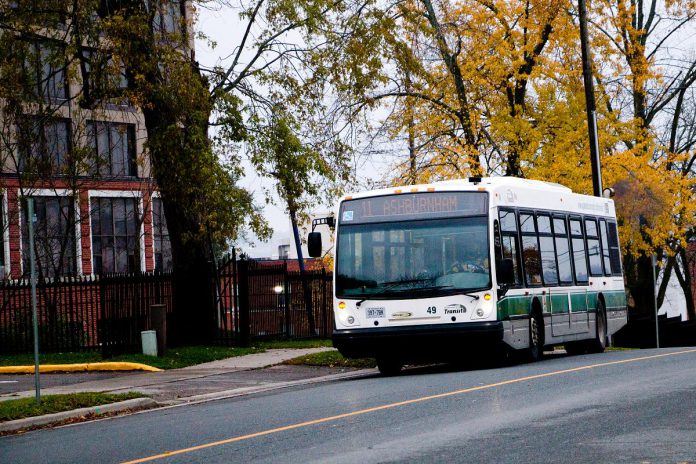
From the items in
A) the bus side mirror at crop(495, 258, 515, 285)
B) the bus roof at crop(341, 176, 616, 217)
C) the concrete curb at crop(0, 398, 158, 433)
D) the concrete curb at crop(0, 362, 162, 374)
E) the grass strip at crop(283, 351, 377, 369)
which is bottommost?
the concrete curb at crop(0, 398, 158, 433)

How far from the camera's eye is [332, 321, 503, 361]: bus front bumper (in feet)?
61.3

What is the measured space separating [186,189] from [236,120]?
2008 mm

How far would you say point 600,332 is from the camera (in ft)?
83.5

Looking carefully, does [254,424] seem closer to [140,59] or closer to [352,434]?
[352,434]

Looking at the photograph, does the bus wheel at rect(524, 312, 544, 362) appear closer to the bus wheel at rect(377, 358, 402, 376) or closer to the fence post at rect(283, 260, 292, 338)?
the bus wheel at rect(377, 358, 402, 376)

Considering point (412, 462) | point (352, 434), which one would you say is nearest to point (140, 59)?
point (352, 434)

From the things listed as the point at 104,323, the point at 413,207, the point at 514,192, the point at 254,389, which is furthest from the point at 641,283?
the point at 254,389

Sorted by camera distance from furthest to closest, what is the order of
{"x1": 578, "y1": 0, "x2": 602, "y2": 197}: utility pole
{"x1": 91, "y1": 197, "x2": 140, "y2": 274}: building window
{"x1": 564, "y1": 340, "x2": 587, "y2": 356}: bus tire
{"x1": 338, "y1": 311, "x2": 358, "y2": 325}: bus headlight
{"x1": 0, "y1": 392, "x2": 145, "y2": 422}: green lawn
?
{"x1": 91, "y1": 197, "x2": 140, "y2": 274}: building window → {"x1": 578, "y1": 0, "x2": 602, "y2": 197}: utility pole → {"x1": 564, "y1": 340, "x2": 587, "y2": 356}: bus tire → {"x1": 338, "y1": 311, "x2": 358, "y2": 325}: bus headlight → {"x1": 0, "y1": 392, "x2": 145, "y2": 422}: green lawn

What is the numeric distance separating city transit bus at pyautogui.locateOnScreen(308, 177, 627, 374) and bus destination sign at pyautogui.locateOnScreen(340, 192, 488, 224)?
2 cm

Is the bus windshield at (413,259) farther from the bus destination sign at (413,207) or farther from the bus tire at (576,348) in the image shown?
the bus tire at (576,348)

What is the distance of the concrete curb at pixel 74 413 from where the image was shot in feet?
46.6

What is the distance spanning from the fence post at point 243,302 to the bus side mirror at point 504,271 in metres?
9.79

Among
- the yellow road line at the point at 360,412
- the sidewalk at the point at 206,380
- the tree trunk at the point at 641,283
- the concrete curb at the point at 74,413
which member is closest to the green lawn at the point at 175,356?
the sidewalk at the point at 206,380

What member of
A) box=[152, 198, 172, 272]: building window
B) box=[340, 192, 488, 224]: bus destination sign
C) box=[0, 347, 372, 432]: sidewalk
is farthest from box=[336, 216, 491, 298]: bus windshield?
box=[152, 198, 172, 272]: building window
